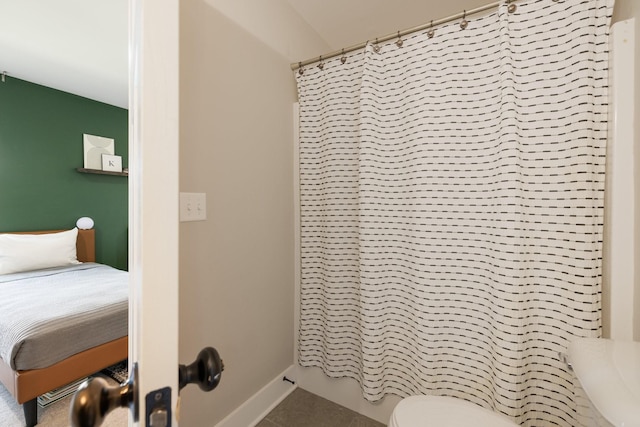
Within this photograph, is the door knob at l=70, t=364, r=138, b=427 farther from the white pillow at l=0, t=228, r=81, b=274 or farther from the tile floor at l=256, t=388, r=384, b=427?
the white pillow at l=0, t=228, r=81, b=274

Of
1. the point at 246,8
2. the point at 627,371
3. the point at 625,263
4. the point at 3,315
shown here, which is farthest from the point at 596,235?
the point at 3,315

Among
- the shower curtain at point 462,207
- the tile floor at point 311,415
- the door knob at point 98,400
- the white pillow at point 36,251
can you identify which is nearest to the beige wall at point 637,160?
the shower curtain at point 462,207

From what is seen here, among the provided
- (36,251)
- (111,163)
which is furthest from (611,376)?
(111,163)

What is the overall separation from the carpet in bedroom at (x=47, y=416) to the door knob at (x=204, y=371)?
1.57 metres

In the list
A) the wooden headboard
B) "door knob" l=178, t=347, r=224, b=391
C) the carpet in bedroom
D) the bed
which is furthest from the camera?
the wooden headboard

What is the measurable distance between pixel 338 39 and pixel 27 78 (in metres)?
3.06

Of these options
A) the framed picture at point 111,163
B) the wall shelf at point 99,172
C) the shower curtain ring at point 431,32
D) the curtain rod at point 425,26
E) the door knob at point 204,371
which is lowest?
the door knob at point 204,371

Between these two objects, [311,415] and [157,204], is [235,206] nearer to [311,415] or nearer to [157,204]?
[157,204]

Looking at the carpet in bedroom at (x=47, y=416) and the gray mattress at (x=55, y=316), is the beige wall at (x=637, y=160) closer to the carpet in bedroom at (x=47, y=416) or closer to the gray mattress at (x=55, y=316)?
the carpet in bedroom at (x=47, y=416)

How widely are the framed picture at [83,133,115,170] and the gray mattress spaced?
4.35 ft

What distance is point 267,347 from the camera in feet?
5.06

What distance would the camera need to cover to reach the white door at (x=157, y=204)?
38 centimetres

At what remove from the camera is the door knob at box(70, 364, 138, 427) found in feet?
1.05

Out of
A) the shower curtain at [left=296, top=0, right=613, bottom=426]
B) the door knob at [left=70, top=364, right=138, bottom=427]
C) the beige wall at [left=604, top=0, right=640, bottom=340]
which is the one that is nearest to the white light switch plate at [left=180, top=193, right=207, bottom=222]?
the shower curtain at [left=296, top=0, right=613, bottom=426]
